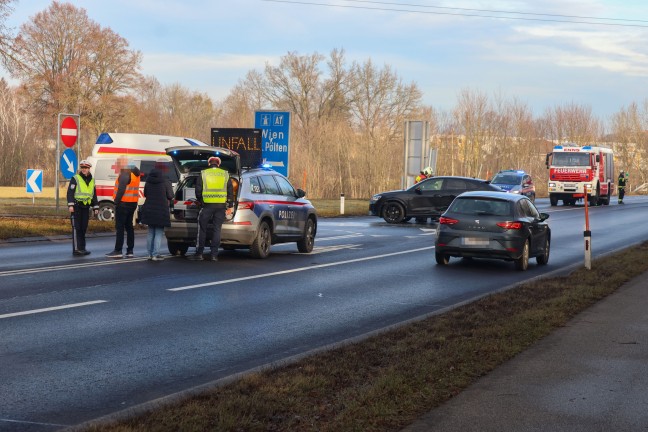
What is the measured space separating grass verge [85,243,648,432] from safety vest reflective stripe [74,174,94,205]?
28.8ft

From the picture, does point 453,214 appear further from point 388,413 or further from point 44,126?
point 44,126

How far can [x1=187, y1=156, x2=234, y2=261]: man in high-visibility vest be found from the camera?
16125mm

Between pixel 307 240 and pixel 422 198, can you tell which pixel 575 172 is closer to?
pixel 422 198

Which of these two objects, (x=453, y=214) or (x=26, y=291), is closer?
(x=26, y=291)

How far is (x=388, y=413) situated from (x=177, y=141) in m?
23.2

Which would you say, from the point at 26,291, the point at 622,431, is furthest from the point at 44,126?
the point at 622,431

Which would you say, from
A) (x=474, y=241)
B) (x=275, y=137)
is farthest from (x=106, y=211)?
(x=474, y=241)

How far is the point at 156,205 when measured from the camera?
53.0ft

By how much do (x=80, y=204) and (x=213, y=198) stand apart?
297 centimetres

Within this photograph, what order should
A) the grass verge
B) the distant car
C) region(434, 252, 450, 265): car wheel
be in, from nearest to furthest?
the grass verge < region(434, 252, 450, 265): car wheel < the distant car

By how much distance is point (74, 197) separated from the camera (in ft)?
56.5

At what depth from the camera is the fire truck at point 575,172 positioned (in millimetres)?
48062

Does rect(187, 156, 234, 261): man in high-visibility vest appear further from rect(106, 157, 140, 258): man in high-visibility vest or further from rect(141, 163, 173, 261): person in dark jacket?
rect(106, 157, 140, 258): man in high-visibility vest

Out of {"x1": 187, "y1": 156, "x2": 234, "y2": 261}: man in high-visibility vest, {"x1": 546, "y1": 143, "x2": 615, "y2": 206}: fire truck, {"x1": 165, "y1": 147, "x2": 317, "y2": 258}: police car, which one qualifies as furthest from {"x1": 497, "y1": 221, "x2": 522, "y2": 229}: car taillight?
{"x1": 546, "y1": 143, "x2": 615, "y2": 206}: fire truck
